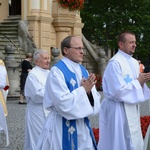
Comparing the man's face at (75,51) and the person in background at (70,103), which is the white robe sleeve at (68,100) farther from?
the man's face at (75,51)

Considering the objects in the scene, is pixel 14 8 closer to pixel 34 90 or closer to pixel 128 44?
pixel 34 90

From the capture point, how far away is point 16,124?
1279 centimetres

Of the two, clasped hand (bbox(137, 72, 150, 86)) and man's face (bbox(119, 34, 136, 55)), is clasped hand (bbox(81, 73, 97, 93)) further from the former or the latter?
man's face (bbox(119, 34, 136, 55))

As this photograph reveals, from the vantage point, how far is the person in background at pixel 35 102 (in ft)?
26.8

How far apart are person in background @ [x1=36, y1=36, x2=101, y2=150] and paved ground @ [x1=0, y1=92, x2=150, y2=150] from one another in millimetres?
3606

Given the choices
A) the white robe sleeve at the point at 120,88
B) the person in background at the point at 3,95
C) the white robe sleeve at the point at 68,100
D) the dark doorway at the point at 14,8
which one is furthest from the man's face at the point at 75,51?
the dark doorway at the point at 14,8

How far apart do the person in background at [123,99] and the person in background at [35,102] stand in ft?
3.85

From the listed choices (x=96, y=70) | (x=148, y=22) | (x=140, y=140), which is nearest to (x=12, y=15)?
(x=96, y=70)

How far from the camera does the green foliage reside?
38125 mm

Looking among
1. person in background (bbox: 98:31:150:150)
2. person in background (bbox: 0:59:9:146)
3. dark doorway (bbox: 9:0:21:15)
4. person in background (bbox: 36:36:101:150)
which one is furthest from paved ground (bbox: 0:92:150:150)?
dark doorway (bbox: 9:0:21:15)

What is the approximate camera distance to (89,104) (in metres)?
5.94

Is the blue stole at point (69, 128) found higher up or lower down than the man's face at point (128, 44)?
lower down

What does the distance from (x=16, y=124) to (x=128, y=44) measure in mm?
6062

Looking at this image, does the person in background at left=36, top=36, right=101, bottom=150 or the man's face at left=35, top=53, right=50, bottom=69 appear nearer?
the person in background at left=36, top=36, right=101, bottom=150
